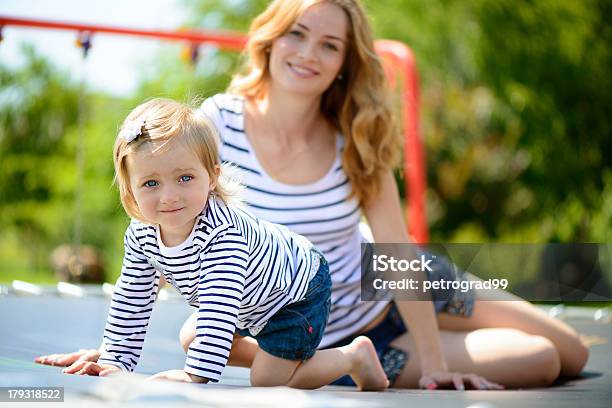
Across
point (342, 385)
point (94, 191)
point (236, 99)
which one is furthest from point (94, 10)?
point (342, 385)

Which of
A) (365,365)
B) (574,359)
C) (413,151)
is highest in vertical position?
(413,151)

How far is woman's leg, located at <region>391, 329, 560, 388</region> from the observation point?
1883 millimetres

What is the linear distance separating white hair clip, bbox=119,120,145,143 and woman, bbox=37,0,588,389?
22.4 inches

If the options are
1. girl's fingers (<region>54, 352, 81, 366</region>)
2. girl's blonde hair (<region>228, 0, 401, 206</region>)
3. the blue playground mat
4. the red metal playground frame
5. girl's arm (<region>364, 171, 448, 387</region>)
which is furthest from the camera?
the red metal playground frame

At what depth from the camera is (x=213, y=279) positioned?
135 centimetres

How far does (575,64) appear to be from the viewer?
542 cm

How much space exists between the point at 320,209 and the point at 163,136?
656mm

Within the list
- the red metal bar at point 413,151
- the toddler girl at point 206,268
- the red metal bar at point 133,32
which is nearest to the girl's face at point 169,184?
the toddler girl at point 206,268

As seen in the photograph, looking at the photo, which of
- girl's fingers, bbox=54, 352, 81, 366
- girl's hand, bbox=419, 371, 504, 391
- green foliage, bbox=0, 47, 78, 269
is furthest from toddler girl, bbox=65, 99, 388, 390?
green foliage, bbox=0, 47, 78, 269

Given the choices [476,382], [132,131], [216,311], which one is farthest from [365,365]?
[132,131]

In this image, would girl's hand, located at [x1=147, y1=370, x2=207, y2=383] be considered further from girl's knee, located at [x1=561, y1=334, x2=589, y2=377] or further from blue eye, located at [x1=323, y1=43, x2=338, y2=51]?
girl's knee, located at [x1=561, y1=334, x2=589, y2=377]

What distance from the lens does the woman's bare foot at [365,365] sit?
5.26 feet

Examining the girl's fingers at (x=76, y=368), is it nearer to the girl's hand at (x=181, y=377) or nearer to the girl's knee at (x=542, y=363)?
the girl's hand at (x=181, y=377)

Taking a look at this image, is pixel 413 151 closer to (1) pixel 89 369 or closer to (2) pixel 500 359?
(2) pixel 500 359
